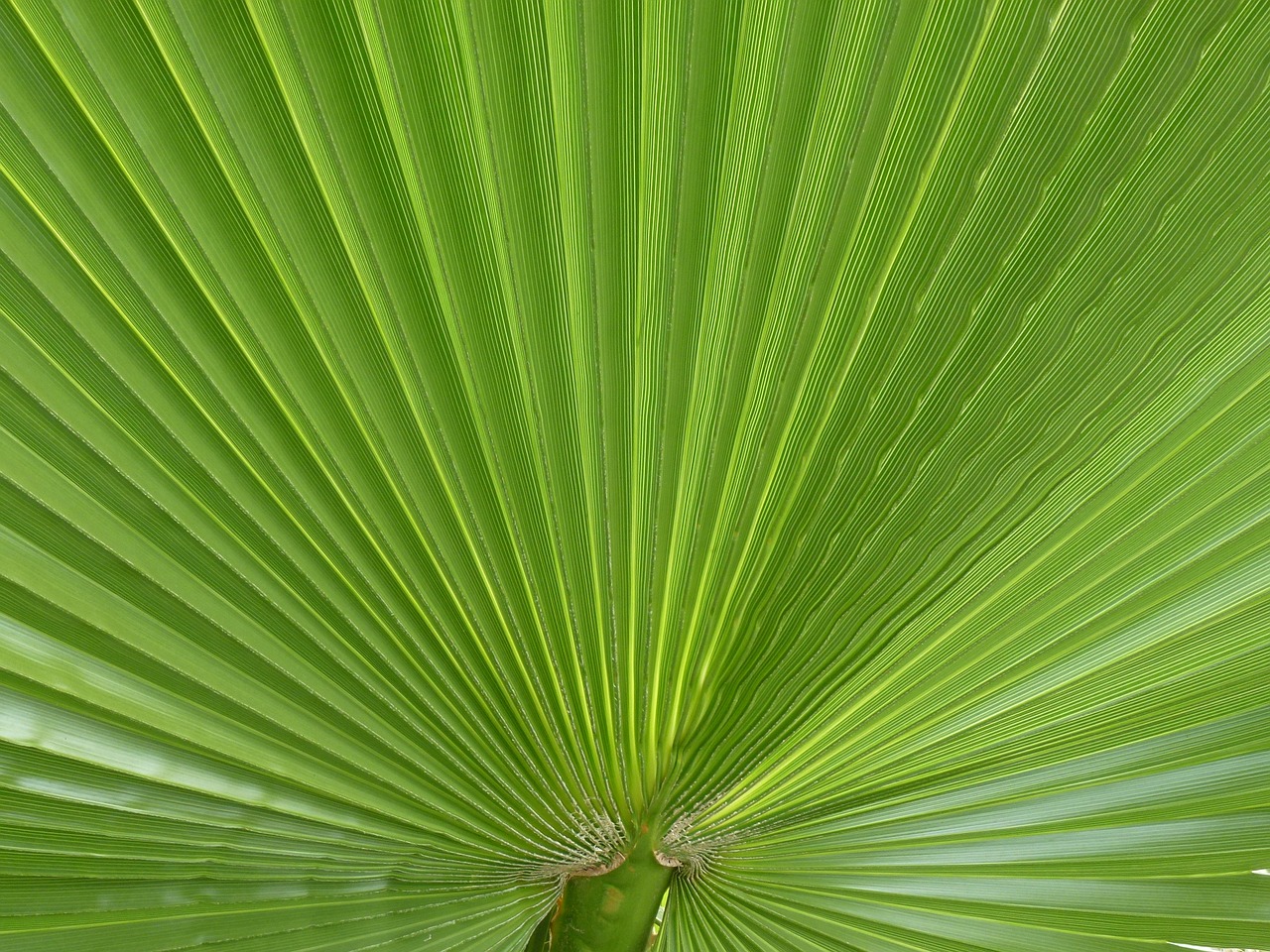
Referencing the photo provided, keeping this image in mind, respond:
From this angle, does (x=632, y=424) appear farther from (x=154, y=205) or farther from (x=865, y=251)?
(x=154, y=205)

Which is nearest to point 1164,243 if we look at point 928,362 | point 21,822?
point 928,362

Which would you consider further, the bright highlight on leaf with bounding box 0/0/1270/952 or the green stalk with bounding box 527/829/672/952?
the green stalk with bounding box 527/829/672/952

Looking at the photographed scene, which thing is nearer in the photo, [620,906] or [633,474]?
Result: [633,474]

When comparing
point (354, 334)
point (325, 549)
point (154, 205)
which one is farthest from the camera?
point (325, 549)

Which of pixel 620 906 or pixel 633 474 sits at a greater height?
pixel 633 474

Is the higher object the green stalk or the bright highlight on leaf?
the bright highlight on leaf
